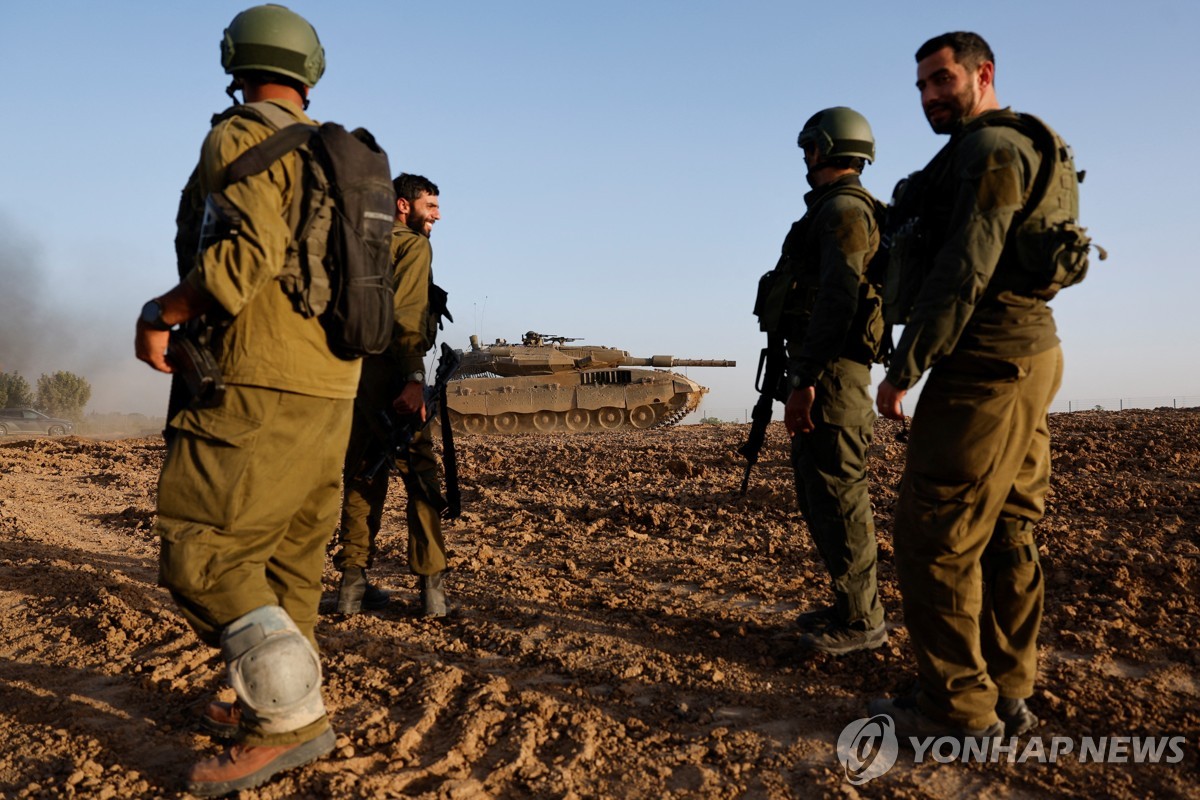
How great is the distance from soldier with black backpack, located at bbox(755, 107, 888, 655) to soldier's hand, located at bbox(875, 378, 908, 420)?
791 millimetres

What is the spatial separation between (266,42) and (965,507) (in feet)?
8.04

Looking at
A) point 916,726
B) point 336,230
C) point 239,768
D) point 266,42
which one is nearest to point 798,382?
point 916,726

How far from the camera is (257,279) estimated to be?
2273 mm

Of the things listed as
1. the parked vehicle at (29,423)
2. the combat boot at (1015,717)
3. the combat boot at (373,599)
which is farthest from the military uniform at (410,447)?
the parked vehicle at (29,423)

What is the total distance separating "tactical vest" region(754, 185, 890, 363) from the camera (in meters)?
3.49

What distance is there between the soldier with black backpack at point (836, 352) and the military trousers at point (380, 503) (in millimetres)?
1735

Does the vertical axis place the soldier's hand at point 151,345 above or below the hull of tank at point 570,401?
above

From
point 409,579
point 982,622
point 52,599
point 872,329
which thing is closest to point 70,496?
point 52,599

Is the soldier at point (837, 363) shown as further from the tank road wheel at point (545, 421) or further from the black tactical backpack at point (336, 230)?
the tank road wheel at point (545, 421)

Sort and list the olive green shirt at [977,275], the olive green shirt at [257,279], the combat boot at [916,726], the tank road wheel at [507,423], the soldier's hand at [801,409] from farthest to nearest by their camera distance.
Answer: the tank road wheel at [507,423] → the soldier's hand at [801,409] → the combat boot at [916,726] → the olive green shirt at [977,275] → the olive green shirt at [257,279]

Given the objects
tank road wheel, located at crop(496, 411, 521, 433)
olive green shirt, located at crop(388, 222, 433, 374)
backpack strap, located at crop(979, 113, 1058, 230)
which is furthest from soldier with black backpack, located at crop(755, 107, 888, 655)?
tank road wheel, located at crop(496, 411, 521, 433)

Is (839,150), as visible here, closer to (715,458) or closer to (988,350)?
(988,350)

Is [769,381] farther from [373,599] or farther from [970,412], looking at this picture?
[373,599]

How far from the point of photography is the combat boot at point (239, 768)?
7.64 feet
